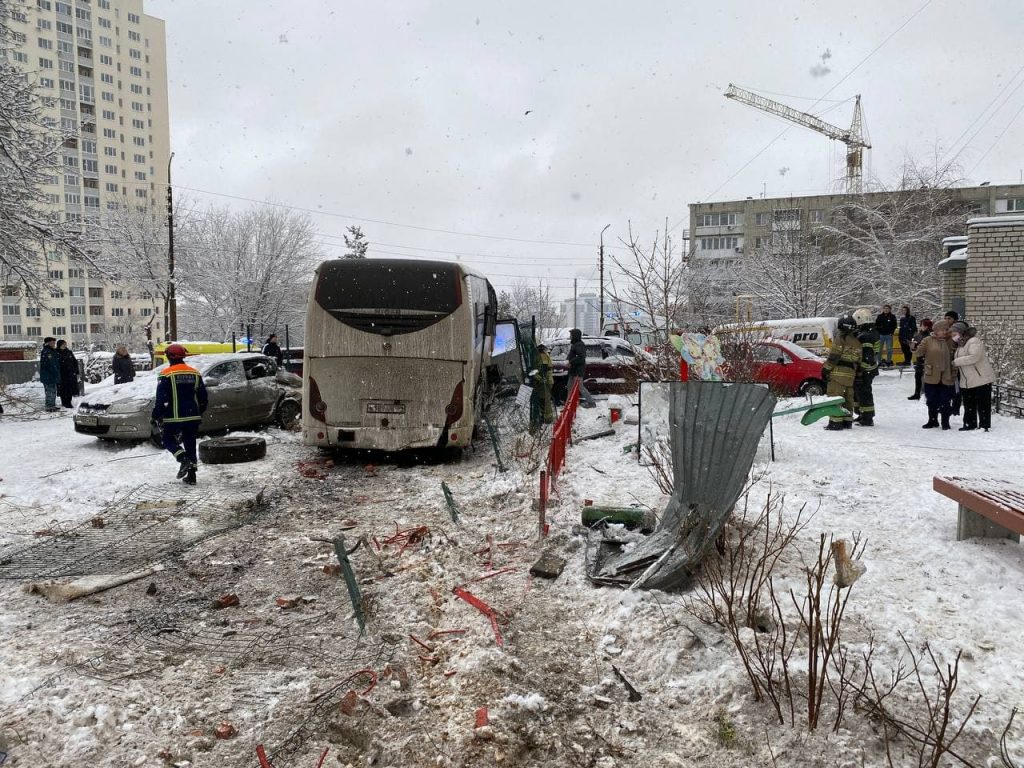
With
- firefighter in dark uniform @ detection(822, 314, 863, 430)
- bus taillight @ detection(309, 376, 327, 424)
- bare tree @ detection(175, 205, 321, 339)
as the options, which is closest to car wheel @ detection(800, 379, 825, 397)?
firefighter in dark uniform @ detection(822, 314, 863, 430)

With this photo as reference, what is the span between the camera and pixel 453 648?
4047mm

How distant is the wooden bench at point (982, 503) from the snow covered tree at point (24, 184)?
2056cm

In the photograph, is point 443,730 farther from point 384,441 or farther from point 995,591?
point 384,441

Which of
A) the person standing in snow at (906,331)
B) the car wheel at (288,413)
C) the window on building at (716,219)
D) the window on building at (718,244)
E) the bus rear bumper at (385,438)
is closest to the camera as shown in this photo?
the bus rear bumper at (385,438)

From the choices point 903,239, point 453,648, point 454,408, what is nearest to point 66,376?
point 454,408

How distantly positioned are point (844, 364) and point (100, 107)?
11419 cm

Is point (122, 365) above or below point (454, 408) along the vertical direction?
above

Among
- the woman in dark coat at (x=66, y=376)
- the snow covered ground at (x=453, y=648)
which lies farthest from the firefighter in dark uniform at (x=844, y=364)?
the woman in dark coat at (x=66, y=376)

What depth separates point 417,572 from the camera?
17.5 ft

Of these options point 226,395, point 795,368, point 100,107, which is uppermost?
point 100,107

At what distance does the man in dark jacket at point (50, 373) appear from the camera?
54.9 feet

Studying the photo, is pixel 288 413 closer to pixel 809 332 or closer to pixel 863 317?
pixel 863 317

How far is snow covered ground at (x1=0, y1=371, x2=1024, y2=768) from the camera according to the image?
121 inches

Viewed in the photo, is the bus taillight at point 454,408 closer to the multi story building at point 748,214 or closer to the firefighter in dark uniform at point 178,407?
the firefighter in dark uniform at point 178,407
